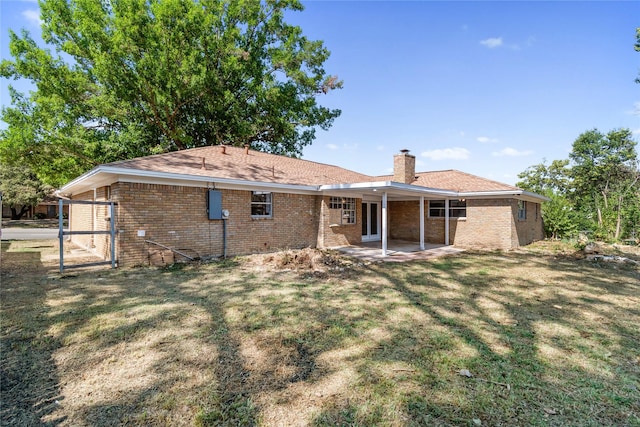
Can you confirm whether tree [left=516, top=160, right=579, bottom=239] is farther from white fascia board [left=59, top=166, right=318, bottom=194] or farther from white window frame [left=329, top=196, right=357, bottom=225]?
white fascia board [left=59, top=166, right=318, bottom=194]

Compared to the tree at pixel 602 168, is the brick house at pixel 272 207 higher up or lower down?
lower down

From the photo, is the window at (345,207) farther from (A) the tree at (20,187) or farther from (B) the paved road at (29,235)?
(A) the tree at (20,187)

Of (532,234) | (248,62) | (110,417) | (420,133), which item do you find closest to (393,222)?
(420,133)

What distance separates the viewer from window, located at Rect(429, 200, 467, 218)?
47.9 ft

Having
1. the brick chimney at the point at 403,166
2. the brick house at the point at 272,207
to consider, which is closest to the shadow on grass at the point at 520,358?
the brick house at the point at 272,207

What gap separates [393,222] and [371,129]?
18.2 feet

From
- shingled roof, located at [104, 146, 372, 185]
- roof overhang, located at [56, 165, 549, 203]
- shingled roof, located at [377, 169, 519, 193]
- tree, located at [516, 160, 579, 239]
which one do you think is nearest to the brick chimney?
shingled roof, located at [377, 169, 519, 193]

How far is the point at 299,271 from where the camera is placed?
8250 millimetres

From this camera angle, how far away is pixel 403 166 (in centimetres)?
1496

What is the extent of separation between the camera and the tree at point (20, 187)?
29.2m

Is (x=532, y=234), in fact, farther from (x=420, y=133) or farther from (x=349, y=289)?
(x=349, y=289)

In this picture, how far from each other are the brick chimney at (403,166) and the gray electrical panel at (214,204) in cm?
886

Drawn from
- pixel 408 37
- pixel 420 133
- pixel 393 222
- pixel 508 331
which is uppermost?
pixel 408 37

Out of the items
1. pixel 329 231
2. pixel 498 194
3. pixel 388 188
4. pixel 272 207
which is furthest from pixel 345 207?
pixel 498 194
